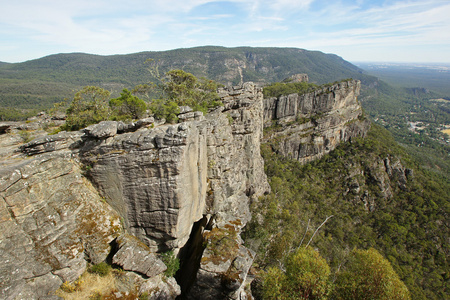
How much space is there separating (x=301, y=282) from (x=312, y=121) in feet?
220

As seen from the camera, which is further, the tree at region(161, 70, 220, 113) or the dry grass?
the tree at region(161, 70, 220, 113)

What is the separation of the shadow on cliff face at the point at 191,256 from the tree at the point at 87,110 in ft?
49.3

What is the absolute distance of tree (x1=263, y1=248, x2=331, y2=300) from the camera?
51.4 ft

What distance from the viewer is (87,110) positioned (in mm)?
23609

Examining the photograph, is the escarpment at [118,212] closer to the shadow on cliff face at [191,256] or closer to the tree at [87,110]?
the shadow on cliff face at [191,256]

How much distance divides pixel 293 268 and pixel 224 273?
6235 mm

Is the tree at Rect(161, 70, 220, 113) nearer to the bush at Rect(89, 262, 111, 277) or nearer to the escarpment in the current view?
the escarpment

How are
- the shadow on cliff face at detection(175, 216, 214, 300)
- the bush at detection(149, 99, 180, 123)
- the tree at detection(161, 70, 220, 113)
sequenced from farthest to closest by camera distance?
the tree at detection(161, 70, 220, 113)
the bush at detection(149, 99, 180, 123)
the shadow on cliff face at detection(175, 216, 214, 300)

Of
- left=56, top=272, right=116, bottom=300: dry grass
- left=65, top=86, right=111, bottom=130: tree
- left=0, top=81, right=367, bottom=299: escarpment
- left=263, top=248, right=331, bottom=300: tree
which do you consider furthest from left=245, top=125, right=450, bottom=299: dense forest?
left=65, top=86, right=111, bottom=130: tree

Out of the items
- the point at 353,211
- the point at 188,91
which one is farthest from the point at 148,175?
the point at 353,211

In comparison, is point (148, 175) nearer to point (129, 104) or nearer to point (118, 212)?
point (118, 212)

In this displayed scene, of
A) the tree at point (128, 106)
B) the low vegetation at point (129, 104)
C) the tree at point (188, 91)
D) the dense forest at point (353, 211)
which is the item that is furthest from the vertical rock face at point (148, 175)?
the tree at point (188, 91)

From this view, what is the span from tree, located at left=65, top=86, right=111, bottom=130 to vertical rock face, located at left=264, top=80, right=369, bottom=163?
53.6 metres

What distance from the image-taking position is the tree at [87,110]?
72.9 feet
